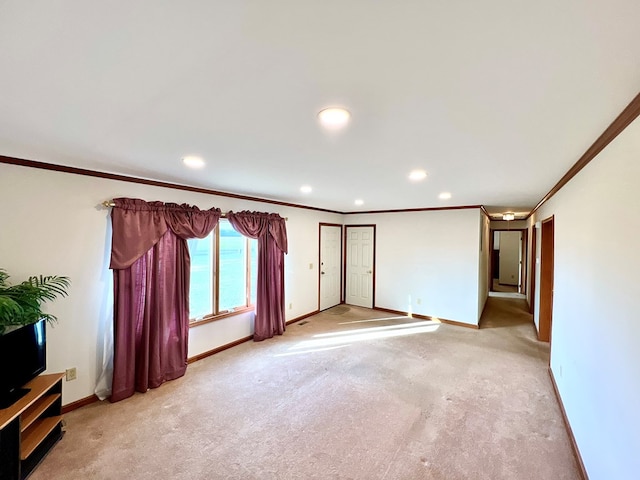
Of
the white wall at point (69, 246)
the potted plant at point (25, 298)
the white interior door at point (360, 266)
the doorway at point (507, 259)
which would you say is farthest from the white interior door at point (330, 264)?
the doorway at point (507, 259)

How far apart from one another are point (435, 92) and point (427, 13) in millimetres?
443

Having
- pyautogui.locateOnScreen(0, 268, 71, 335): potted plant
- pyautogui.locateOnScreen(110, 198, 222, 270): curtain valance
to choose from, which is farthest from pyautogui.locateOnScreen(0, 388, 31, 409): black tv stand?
pyautogui.locateOnScreen(110, 198, 222, 270): curtain valance

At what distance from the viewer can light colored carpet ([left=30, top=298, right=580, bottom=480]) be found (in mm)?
1972

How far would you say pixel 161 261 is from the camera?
310 centimetres

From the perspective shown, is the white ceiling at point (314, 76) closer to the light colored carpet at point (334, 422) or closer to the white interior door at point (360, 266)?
the light colored carpet at point (334, 422)

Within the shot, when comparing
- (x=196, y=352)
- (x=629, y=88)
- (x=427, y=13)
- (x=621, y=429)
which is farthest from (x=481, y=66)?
(x=196, y=352)

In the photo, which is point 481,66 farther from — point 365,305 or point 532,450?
point 365,305

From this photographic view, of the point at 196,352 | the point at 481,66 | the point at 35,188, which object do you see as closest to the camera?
the point at 481,66

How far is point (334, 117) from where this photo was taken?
1397 millimetres

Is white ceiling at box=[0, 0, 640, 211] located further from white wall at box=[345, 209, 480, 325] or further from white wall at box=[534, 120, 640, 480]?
white wall at box=[345, 209, 480, 325]

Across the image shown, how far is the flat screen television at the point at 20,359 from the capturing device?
6.16 feet

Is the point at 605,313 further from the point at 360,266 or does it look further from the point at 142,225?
the point at 360,266

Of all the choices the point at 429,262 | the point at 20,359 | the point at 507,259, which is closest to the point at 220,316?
the point at 20,359

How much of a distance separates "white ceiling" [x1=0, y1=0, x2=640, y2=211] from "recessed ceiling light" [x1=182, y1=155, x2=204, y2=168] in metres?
0.14
